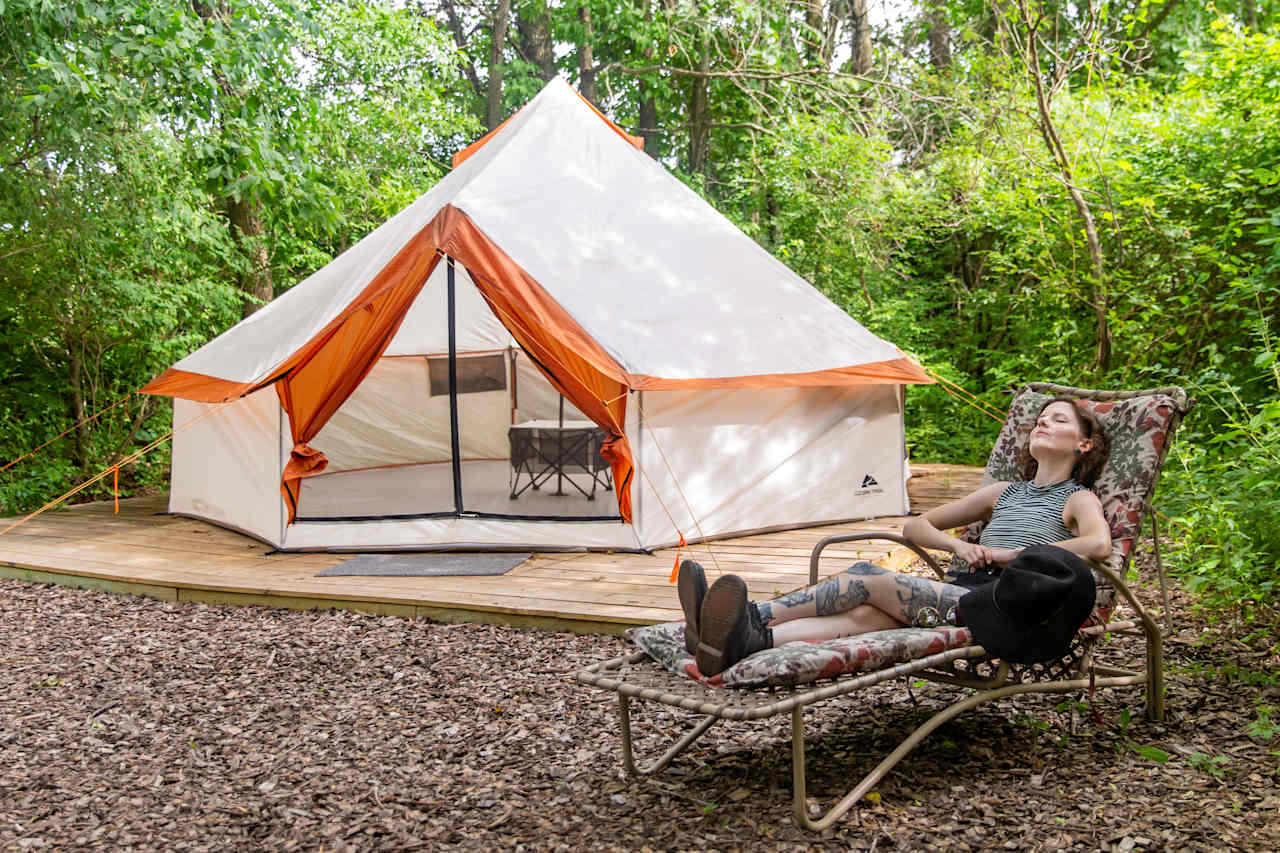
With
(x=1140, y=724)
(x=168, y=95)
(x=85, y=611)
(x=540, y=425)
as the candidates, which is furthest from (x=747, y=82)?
(x=1140, y=724)

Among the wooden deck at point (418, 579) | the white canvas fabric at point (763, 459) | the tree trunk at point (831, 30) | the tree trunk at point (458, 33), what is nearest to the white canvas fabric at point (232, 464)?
the wooden deck at point (418, 579)

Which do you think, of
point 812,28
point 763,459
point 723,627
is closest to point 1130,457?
point 723,627

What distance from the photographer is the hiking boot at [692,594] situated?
217 cm

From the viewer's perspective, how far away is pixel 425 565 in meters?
4.48

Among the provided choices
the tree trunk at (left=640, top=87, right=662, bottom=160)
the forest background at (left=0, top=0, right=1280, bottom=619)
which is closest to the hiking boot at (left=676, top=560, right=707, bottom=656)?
the forest background at (left=0, top=0, right=1280, bottom=619)

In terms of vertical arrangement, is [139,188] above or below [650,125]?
below

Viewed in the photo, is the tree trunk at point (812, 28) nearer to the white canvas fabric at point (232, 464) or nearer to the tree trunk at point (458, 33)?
the tree trunk at point (458, 33)

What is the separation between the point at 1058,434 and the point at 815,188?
6.19 meters

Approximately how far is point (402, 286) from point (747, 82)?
6.48 meters

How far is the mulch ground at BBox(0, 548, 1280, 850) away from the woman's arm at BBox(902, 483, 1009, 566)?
45cm

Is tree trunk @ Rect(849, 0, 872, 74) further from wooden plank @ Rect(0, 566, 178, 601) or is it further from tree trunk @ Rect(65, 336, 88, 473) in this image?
wooden plank @ Rect(0, 566, 178, 601)

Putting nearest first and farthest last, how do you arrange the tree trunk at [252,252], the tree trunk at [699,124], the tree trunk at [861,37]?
the tree trunk at [252,252] < the tree trunk at [861,37] < the tree trunk at [699,124]

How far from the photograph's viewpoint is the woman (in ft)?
6.98

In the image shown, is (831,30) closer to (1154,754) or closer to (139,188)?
(139,188)
